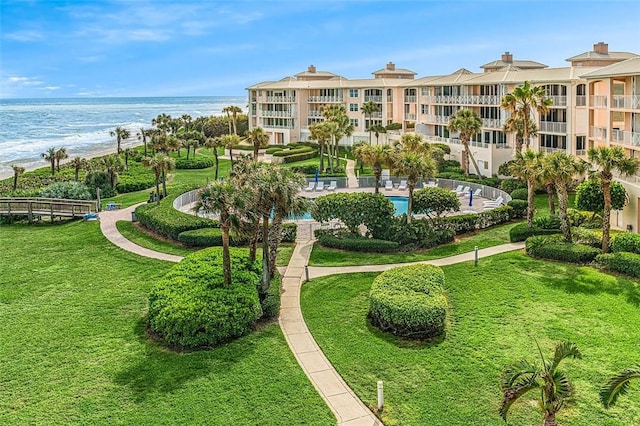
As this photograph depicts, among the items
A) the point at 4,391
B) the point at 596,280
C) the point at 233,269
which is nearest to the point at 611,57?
the point at 596,280

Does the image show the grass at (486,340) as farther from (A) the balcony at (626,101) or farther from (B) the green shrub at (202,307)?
(A) the balcony at (626,101)

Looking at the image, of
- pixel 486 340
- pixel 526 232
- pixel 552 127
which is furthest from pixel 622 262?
pixel 552 127

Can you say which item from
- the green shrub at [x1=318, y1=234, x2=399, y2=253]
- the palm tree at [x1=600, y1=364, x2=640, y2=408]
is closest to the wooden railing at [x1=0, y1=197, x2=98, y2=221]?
the green shrub at [x1=318, y1=234, x2=399, y2=253]

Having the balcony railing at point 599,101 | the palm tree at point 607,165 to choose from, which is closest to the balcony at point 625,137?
the balcony railing at point 599,101

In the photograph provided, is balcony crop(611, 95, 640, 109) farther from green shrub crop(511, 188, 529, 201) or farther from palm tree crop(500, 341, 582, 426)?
palm tree crop(500, 341, 582, 426)

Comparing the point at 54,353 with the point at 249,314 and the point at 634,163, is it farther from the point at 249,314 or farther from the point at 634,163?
the point at 634,163
